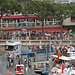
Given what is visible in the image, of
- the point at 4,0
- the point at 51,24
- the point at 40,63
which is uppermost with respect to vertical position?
the point at 4,0

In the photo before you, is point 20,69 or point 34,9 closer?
point 20,69

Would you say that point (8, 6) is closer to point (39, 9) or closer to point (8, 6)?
point (8, 6)

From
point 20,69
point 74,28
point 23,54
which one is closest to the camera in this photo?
point 20,69

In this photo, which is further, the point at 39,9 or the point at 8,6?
the point at 39,9

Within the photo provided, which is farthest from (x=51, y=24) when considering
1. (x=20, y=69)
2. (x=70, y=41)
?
(x=20, y=69)

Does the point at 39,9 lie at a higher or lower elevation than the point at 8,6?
lower

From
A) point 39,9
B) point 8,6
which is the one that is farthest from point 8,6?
point 39,9

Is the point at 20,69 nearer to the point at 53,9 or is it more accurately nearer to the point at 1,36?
the point at 1,36

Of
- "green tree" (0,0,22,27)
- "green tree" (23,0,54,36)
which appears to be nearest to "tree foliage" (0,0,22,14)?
"green tree" (0,0,22,27)

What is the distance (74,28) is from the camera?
5559cm

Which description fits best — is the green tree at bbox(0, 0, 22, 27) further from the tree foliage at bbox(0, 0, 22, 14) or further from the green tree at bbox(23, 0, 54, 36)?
the green tree at bbox(23, 0, 54, 36)

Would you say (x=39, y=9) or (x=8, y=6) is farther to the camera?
(x=39, y=9)

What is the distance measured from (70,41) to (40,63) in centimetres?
1221

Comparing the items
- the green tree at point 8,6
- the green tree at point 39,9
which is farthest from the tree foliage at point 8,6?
the green tree at point 39,9
